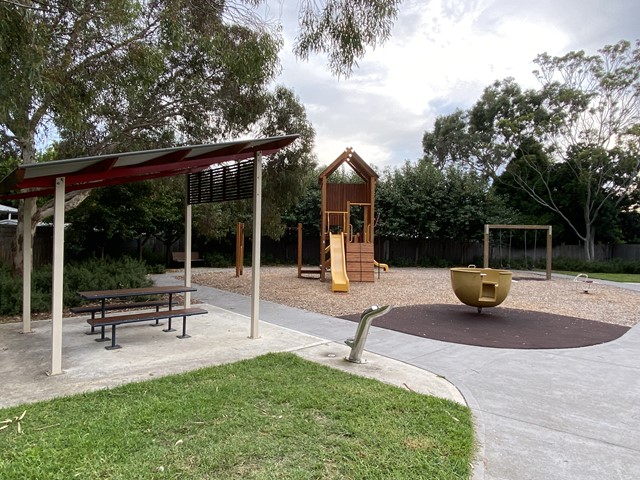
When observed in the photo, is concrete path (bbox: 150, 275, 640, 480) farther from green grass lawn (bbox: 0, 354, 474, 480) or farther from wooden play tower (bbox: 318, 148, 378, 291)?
wooden play tower (bbox: 318, 148, 378, 291)

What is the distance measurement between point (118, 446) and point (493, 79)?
29.6 meters

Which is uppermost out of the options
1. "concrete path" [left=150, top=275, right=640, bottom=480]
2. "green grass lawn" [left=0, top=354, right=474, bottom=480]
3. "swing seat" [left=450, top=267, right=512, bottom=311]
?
"swing seat" [left=450, top=267, right=512, bottom=311]

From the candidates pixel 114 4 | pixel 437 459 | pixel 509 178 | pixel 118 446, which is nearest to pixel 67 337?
pixel 118 446

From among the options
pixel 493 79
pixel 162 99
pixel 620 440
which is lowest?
pixel 620 440

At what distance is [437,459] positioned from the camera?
2756mm

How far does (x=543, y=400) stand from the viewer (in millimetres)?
Answer: 3980

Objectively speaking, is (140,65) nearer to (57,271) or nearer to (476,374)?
(57,271)

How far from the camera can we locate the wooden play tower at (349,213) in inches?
559

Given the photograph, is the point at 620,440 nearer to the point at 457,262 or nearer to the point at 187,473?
the point at 187,473

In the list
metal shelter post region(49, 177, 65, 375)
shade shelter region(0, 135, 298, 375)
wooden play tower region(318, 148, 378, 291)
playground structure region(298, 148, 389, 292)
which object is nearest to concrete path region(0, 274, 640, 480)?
metal shelter post region(49, 177, 65, 375)

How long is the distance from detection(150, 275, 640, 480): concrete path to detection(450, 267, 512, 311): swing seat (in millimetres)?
1954

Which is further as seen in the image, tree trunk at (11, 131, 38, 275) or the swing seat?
the swing seat

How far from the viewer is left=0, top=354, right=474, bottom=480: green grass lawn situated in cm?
254

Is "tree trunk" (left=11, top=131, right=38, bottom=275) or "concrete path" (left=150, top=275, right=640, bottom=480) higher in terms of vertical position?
"tree trunk" (left=11, top=131, right=38, bottom=275)
